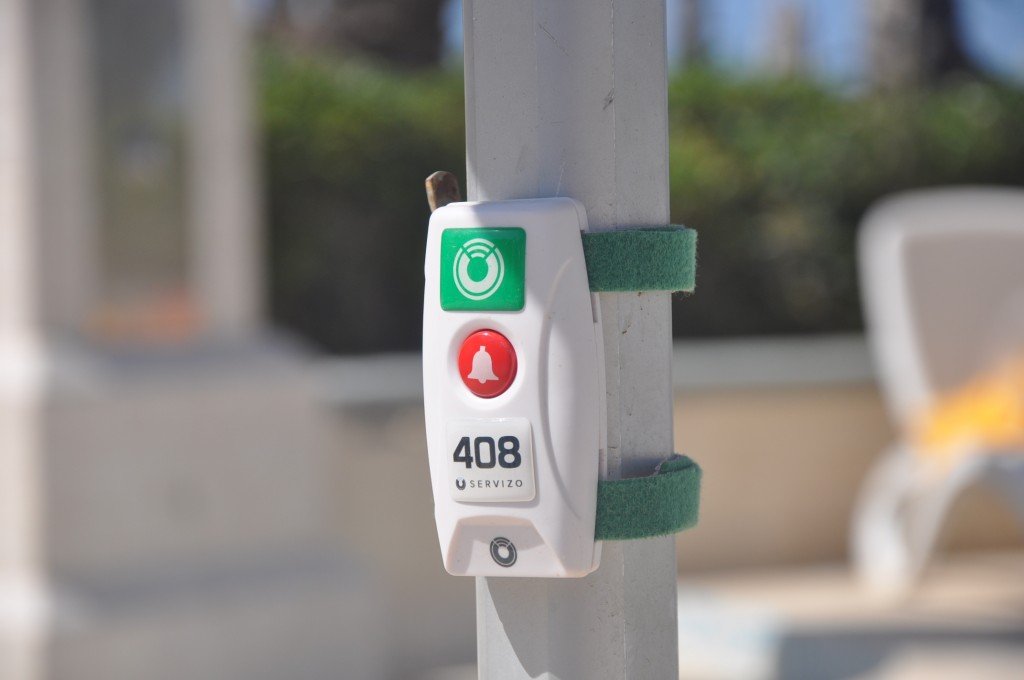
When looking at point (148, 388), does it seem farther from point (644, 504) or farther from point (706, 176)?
point (644, 504)

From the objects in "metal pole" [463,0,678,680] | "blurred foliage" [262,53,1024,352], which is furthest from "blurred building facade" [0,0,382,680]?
"metal pole" [463,0,678,680]

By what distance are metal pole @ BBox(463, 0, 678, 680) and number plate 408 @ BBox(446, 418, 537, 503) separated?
9cm

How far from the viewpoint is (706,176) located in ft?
24.8

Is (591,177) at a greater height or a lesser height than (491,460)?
greater

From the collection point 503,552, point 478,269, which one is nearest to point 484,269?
point 478,269

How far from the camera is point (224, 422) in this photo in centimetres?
498

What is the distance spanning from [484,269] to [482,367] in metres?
0.08

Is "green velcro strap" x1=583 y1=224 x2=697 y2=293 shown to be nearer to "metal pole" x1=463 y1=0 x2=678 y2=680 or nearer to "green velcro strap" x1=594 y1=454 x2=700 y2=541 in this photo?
"metal pole" x1=463 y1=0 x2=678 y2=680

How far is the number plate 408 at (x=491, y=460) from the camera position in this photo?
1.19 metres

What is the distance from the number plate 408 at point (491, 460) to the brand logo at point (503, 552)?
0.04 metres

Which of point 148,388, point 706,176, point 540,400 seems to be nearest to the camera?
point 540,400

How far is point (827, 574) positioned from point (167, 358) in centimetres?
281

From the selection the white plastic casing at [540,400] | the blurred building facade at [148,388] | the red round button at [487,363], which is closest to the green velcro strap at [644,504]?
the white plastic casing at [540,400]

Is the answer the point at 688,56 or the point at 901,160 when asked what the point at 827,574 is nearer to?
the point at 901,160
